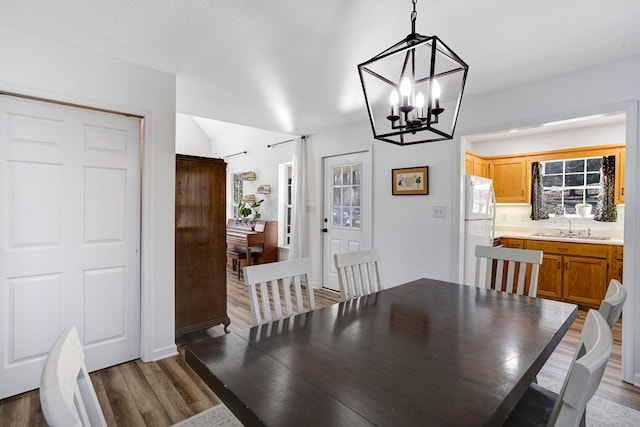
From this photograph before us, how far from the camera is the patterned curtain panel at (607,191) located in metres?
4.04

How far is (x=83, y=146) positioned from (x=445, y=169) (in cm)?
322

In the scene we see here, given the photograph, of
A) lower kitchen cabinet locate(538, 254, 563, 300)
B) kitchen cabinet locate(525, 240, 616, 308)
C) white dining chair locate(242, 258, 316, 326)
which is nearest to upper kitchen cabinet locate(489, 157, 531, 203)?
kitchen cabinet locate(525, 240, 616, 308)

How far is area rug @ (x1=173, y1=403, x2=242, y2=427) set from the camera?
1830 millimetres

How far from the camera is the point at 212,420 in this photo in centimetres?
187

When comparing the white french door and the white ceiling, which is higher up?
the white ceiling

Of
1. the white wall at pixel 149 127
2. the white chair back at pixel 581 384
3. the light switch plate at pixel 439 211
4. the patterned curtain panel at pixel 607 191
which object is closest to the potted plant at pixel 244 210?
the white wall at pixel 149 127

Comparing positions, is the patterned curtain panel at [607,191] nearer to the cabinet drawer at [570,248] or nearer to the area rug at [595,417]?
the cabinet drawer at [570,248]

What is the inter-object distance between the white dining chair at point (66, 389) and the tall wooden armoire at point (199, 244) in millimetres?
2135

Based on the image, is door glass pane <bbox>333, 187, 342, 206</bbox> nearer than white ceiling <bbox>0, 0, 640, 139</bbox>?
No

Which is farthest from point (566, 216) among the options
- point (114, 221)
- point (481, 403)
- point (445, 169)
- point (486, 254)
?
point (114, 221)

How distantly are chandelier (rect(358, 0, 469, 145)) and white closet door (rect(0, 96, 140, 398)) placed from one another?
202 centimetres

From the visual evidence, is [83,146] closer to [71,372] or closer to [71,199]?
[71,199]

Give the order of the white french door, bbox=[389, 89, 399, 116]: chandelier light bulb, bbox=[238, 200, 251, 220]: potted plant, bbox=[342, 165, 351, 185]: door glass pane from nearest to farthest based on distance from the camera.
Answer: bbox=[389, 89, 399, 116]: chandelier light bulb < the white french door < bbox=[342, 165, 351, 185]: door glass pane < bbox=[238, 200, 251, 220]: potted plant

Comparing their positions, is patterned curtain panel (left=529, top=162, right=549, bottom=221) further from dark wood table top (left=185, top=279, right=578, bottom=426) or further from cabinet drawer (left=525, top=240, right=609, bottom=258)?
dark wood table top (left=185, top=279, right=578, bottom=426)
